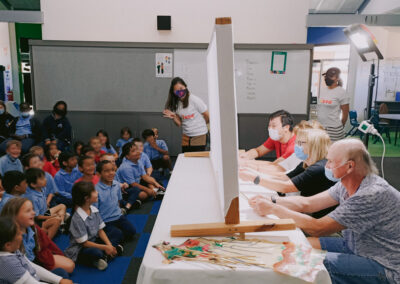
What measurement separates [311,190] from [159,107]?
3.90 m

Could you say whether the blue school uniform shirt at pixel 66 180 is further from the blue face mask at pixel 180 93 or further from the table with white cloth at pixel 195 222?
the table with white cloth at pixel 195 222

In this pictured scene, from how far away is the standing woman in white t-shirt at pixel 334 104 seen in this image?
4.36 meters

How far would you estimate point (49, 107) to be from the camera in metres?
5.48

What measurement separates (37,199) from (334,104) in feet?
12.3

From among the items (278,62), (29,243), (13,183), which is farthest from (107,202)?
(278,62)

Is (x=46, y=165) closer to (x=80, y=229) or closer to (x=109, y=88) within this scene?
(x=80, y=229)

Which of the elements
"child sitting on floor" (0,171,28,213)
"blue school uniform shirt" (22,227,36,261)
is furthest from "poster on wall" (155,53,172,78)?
"blue school uniform shirt" (22,227,36,261)

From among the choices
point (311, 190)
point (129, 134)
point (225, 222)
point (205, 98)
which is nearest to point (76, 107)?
point (129, 134)

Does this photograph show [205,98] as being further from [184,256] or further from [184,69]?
[184,256]

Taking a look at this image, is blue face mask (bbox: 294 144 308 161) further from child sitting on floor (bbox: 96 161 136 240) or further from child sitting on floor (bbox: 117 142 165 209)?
child sitting on floor (bbox: 117 142 165 209)

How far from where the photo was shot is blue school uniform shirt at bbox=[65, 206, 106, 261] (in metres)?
2.25

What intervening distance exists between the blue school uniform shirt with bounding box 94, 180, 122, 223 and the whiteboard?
3.08 m

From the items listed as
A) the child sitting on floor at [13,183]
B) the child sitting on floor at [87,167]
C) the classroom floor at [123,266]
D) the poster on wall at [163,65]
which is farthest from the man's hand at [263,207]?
the poster on wall at [163,65]

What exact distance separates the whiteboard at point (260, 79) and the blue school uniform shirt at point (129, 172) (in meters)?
2.16
